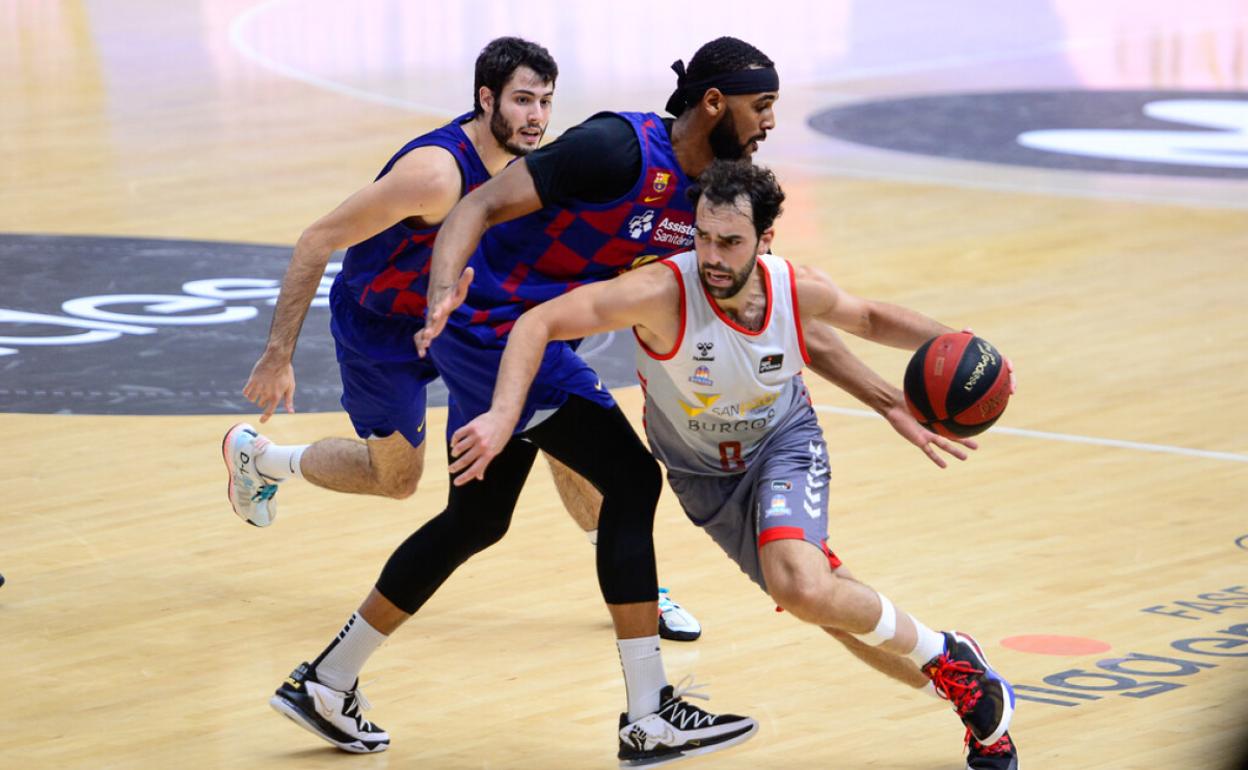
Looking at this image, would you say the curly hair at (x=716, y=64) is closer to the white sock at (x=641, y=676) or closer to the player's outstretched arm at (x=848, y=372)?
the player's outstretched arm at (x=848, y=372)

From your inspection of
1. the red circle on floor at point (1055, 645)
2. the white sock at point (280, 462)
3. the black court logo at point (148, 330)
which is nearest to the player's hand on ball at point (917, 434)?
the red circle on floor at point (1055, 645)

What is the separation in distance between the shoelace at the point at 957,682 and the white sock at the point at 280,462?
103 inches

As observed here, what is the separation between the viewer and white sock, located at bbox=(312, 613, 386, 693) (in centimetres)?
579

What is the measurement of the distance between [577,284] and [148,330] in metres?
5.12

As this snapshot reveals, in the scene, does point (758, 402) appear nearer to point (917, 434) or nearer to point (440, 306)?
point (917, 434)

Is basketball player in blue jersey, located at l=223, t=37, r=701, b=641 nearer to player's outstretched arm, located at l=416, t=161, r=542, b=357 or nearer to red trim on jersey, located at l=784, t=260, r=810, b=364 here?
player's outstretched arm, located at l=416, t=161, r=542, b=357

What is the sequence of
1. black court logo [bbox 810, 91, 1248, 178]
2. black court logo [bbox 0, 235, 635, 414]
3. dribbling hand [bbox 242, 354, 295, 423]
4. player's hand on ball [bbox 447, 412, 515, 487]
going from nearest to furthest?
player's hand on ball [bbox 447, 412, 515, 487], dribbling hand [bbox 242, 354, 295, 423], black court logo [bbox 0, 235, 635, 414], black court logo [bbox 810, 91, 1248, 178]

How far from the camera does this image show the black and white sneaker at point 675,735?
5504 mm

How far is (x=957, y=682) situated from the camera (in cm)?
551

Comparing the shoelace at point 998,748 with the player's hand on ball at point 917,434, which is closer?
the shoelace at point 998,748

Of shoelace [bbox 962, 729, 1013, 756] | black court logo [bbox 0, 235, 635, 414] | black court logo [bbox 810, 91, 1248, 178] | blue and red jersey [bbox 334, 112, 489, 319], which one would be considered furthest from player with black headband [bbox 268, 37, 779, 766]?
black court logo [bbox 810, 91, 1248, 178]

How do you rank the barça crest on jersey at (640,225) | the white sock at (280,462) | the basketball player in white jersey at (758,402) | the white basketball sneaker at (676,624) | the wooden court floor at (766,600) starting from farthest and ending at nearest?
the white sock at (280,462) → the white basketball sneaker at (676,624) → the barça crest on jersey at (640,225) → the wooden court floor at (766,600) → the basketball player in white jersey at (758,402)

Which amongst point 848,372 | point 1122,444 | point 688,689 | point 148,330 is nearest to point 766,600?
point 688,689

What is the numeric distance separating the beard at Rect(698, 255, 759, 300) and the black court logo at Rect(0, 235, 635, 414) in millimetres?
4195
